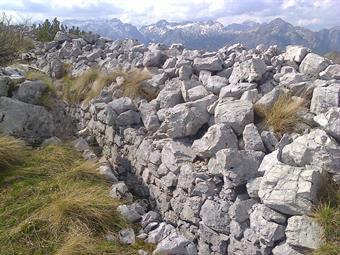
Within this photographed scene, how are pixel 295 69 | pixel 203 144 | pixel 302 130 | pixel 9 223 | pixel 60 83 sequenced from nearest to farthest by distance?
pixel 9 223, pixel 302 130, pixel 203 144, pixel 295 69, pixel 60 83

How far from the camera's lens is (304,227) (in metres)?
5.10

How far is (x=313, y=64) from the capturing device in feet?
27.3

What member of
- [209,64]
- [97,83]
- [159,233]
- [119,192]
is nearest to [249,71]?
[209,64]

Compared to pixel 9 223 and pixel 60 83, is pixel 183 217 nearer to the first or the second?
pixel 9 223

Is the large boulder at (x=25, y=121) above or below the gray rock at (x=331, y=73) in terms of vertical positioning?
below

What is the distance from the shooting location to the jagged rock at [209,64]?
9133mm

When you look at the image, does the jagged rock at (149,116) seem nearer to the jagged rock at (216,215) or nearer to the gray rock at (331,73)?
the jagged rock at (216,215)

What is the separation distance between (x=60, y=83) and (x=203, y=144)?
787 cm

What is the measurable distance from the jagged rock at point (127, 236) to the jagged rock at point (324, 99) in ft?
11.8

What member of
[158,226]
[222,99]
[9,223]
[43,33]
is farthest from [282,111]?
[43,33]

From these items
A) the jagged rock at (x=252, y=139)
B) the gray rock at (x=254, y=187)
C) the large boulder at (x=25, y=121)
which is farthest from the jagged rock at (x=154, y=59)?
the gray rock at (x=254, y=187)

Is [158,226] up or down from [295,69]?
down

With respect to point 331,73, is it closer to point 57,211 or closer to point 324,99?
point 324,99

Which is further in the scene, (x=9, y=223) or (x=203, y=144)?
(x=203, y=144)
